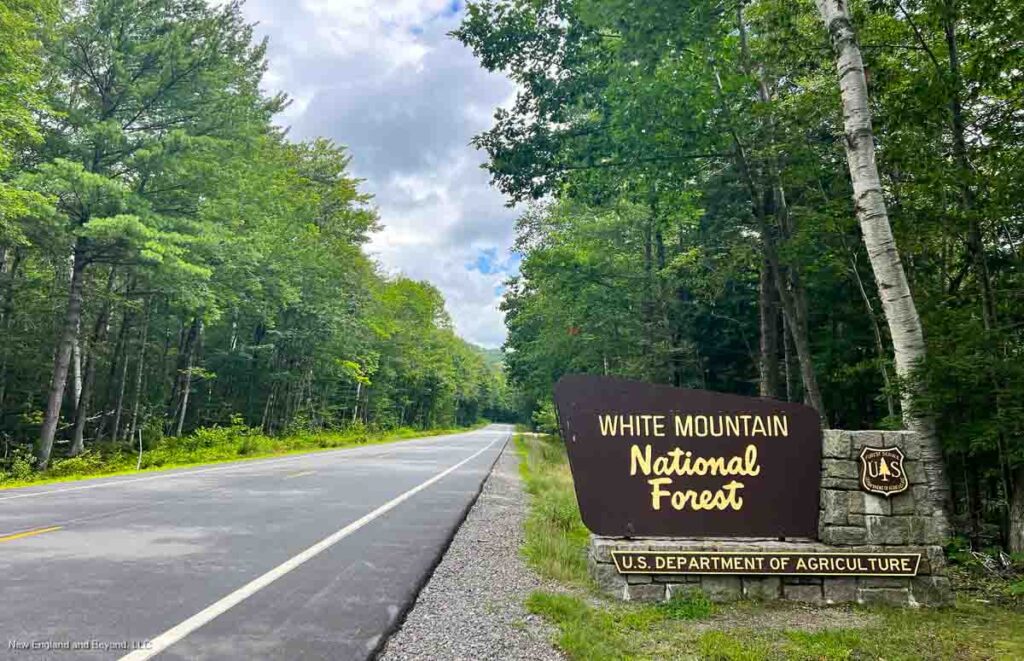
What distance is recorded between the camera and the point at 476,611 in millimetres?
4438

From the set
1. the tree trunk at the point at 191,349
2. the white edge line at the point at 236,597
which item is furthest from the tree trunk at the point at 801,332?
the tree trunk at the point at 191,349

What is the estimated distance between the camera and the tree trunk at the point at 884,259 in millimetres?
6043

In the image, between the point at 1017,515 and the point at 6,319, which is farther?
the point at 6,319

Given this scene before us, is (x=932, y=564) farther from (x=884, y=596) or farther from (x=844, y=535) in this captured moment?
(x=844, y=535)

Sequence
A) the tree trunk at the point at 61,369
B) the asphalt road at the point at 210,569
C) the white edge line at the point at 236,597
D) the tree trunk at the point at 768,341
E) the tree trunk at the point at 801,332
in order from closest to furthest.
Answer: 1. the white edge line at the point at 236,597
2. the asphalt road at the point at 210,569
3. the tree trunk at the point at 801,332
4. the tree trunk at the point at 768,341
5. the tree trunk at the point at 61,369

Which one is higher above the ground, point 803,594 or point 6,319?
point 6,319

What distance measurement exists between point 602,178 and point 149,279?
16.6 metres

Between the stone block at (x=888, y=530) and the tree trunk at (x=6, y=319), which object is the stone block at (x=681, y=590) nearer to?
the stone block at (x=888, y=530)

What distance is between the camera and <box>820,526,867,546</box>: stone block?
501 cm

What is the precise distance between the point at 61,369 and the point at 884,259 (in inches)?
809

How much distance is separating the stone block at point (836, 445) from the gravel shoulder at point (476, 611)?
2.93 m

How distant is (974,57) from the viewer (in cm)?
650

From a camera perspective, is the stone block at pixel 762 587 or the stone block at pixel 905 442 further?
the stone block at pixel 905 442

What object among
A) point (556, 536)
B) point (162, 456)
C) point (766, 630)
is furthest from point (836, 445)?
point (162, 456)
